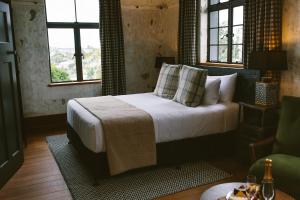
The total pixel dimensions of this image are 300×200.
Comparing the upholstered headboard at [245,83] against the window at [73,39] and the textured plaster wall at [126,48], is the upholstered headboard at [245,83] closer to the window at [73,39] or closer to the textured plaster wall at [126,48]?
the textured plaster wall at [126,48]

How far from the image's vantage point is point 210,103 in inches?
140

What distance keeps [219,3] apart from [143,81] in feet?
6.67

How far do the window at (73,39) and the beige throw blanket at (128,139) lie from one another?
2.17 metres

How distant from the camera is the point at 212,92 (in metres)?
3.57

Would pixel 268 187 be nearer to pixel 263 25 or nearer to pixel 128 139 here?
pixel 128 139

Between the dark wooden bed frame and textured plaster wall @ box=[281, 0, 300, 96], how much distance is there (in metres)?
0.35

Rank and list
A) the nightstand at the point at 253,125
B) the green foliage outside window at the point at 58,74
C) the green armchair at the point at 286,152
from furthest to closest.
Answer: the green foliage outside window at the point at 58,74
the nightstand at the point at 253,125
the green armchair at the point at 286,152

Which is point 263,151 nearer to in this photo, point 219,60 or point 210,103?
point 210,103

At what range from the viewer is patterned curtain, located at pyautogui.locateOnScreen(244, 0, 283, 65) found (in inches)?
125

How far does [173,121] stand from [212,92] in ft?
2.48

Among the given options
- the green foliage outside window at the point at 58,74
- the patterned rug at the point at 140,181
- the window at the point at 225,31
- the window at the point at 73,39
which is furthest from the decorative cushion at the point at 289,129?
the green foliage outside window at the point at 58,74

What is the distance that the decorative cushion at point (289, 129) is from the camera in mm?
2539

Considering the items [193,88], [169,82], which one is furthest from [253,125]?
[169,82]

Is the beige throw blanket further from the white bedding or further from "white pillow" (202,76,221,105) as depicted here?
"white pillow" (202,76,221,105)
